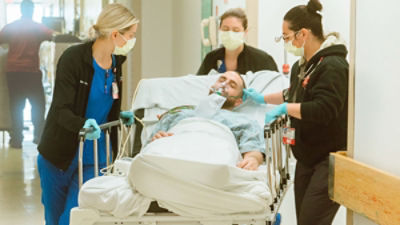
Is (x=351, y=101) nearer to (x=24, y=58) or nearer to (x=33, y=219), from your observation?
(x=33, y=219)

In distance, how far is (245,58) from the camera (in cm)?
392

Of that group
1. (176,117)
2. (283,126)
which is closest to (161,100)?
(176,117)

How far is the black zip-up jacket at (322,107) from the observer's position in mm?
2600

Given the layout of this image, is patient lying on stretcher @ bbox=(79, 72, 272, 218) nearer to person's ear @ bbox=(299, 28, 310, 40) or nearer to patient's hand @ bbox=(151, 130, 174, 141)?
patient's hand @ bbox=(151, 130, 174, 141)

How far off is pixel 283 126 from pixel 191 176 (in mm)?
1071

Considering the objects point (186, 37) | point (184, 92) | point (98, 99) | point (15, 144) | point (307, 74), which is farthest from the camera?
point (186, 37)

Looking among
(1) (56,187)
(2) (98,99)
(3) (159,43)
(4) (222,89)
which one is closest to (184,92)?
(4) (222,89)

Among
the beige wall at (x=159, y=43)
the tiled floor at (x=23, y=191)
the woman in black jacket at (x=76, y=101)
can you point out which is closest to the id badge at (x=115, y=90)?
the woman in black jacket at (x=76, y=101)

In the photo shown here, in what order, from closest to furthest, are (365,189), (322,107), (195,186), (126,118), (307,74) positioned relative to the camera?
(365,189)
(195,186)
(322,107)
(307,74)
(126,118)

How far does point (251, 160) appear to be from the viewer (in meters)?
2.70

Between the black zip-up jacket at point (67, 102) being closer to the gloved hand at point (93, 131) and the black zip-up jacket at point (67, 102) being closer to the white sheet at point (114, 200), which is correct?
the gloved hand at point (93, 131)

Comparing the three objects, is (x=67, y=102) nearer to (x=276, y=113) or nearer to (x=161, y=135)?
(x=161, y=135)

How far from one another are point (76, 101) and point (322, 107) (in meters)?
1.17

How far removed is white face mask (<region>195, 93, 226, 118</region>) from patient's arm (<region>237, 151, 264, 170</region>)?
440 millimetres
